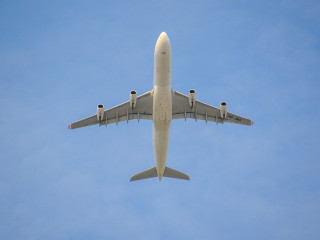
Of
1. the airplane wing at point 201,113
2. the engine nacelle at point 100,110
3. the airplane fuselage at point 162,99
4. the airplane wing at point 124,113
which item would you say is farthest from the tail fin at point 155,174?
the engine nacelle at point 100,110

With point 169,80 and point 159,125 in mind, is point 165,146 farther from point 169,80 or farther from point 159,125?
point 169,80

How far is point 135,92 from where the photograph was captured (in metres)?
51.2

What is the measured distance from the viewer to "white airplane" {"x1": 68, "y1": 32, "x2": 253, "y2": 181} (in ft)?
155

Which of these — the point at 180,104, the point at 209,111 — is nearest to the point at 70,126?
the point at 180,104

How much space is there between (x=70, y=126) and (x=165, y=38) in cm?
1558

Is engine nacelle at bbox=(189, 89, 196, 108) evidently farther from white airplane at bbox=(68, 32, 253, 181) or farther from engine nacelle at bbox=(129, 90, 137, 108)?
engine nacelle at bbox=(129, 90, 137, 108)

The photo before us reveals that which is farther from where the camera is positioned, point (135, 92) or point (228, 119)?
point (228, 119)

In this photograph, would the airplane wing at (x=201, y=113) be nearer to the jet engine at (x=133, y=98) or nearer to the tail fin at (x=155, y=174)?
the jet engine at (x=133, y=98)

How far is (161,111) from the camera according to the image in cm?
4909

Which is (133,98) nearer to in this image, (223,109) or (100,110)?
(100,110)

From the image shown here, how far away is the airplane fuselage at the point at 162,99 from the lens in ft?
153

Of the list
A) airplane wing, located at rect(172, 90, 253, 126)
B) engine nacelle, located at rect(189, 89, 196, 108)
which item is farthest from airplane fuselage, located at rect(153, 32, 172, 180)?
airplane wing, located at rect(172, 90, 253, 126)

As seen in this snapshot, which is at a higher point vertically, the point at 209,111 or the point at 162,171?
the point at 209,111

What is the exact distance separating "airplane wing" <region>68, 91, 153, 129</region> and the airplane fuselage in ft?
13.9
